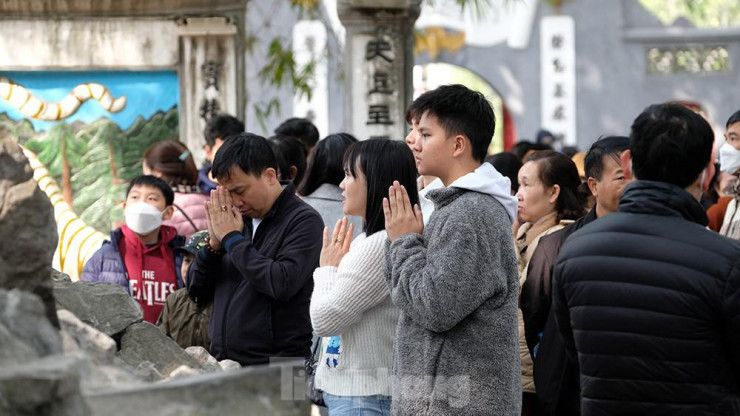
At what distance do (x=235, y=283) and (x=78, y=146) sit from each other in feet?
13.4

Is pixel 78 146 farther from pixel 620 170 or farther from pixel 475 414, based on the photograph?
pixel 475 414

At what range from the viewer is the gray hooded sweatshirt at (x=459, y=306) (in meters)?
3.09

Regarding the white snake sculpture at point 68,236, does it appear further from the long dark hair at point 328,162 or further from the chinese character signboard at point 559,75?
the chinese character signboard at point 559,75

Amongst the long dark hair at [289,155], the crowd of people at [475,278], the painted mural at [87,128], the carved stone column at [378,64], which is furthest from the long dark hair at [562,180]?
the carved stone column at [378,64]

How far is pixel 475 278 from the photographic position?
3.09 meters

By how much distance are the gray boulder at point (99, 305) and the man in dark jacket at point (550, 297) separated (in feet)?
4.62

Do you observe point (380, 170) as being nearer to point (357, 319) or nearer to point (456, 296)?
point (357, 319)

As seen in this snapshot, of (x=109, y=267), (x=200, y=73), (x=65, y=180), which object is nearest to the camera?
(x=109, y=267)

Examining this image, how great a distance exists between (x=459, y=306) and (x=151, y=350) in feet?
3.00

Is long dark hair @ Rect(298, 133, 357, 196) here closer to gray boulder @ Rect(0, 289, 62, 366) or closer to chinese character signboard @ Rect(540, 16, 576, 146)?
gray boulder @ Rect(0, 289, 62, 366)

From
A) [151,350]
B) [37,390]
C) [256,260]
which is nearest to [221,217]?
[256,260]

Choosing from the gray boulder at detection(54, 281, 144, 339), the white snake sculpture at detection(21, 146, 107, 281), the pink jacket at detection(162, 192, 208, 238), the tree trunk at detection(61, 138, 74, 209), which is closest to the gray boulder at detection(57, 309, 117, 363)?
the gray boulder at detection(54, 281, 144, 339)

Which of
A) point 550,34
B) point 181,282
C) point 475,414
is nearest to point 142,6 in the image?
point 181,282

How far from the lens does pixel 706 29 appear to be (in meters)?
17.8
